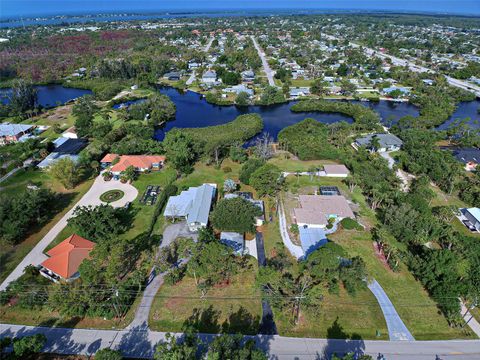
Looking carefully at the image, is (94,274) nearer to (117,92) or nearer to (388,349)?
(388,349)

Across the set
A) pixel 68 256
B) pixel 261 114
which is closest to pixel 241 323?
pixel 68 256

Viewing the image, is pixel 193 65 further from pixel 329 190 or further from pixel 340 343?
pixel 340 343

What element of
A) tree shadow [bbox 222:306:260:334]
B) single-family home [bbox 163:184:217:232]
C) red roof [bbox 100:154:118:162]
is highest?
single-family home [bbox 163:184:217:232]

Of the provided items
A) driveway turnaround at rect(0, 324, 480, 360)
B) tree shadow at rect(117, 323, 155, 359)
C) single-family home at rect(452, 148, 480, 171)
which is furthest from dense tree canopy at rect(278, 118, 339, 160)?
tree shadow at rect(117, 323, 155, 359)

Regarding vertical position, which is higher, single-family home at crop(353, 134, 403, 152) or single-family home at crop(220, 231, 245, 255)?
single-family home at crop(220, 231, 245, 255)

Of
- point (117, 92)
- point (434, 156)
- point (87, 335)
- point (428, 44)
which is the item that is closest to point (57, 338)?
point (87, 335)

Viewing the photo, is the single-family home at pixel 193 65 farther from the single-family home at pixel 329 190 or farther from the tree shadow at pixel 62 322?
the tree shadow at pixel 62 322

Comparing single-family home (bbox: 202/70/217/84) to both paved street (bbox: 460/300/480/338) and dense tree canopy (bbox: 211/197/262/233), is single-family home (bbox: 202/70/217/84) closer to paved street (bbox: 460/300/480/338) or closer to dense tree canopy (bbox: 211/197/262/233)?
dense tree canopy (bbox: 211/197/262/233)

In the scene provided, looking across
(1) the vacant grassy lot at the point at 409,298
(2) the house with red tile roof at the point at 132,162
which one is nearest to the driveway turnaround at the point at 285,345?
(1) the vacant grassy lot at the point at 409,298
